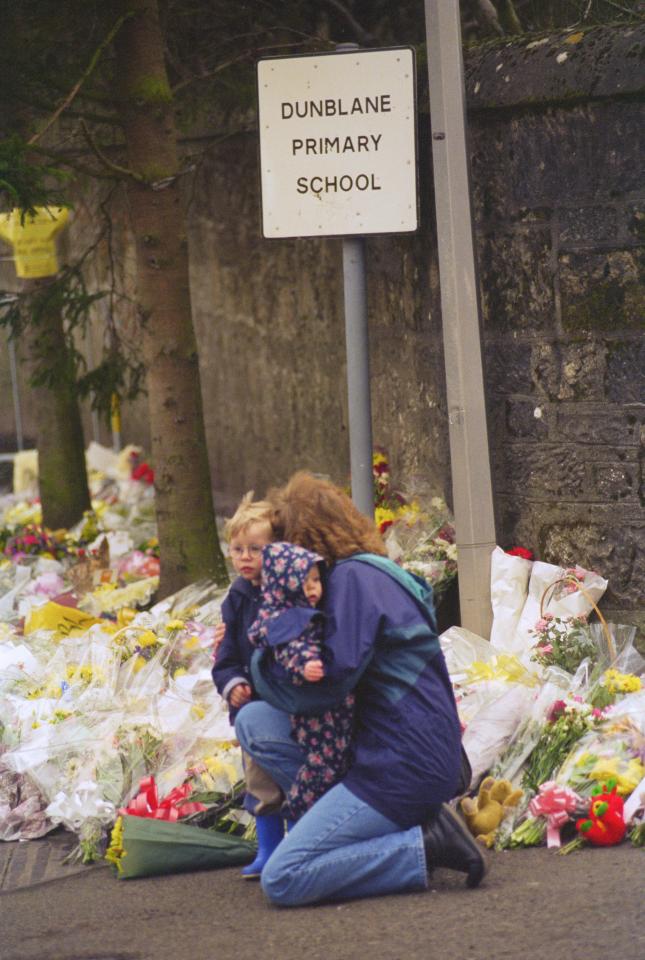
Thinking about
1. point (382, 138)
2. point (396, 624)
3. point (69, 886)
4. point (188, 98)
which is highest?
point (188, 98)

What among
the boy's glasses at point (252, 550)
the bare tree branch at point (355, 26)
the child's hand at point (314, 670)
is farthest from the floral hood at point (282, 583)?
the bare tree branch at point (355, 26)

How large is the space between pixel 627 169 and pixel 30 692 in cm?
297

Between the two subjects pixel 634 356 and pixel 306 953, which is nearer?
pixel 306 953

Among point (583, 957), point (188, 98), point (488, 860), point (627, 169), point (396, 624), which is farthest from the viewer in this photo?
point (188, 98)

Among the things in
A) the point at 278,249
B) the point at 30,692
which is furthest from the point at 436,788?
the point at 278,249

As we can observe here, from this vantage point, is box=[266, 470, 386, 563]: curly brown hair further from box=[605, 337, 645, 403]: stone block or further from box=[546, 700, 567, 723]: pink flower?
box=[605, 337, 645, 403]: stone block

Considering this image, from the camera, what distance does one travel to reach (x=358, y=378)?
580cm

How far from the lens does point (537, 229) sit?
5.69 meters

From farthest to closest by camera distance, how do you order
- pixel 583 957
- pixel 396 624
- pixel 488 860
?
1. pixel 488 860
2. pixel 396 624
3. pixel 583 957

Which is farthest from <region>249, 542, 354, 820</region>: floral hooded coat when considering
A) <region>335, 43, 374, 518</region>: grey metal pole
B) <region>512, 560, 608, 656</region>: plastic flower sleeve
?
<region>335, 43, 374, 518</region>: grey metal pole

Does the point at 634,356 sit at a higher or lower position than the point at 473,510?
higher

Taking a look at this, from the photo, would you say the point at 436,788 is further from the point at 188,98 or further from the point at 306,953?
the point at 188,98

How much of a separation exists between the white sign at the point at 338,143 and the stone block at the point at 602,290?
0.62 metres

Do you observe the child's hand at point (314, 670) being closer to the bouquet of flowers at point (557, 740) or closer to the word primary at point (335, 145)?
the bouquet of flowers at point (557, 740)
